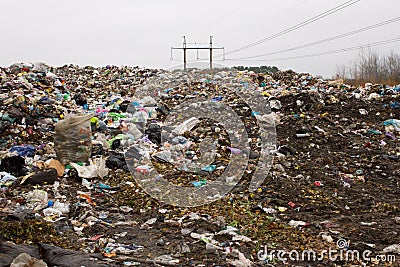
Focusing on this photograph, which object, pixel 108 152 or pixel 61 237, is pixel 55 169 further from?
pixel 61 237

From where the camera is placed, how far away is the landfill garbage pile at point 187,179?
2.96 m

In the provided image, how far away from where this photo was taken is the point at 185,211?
12.2 ft

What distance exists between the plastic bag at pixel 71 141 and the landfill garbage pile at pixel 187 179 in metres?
0.01

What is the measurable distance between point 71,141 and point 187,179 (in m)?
1.35

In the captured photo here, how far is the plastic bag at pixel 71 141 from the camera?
182 inches

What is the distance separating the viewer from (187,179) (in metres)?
4.55

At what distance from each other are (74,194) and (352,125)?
455cm

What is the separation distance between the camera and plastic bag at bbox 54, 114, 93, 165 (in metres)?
4.61

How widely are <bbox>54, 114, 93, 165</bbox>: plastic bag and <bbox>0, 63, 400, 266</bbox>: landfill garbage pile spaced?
1 cm

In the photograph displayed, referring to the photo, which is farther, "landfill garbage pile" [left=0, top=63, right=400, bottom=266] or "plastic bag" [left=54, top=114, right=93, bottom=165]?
"plastic bag" [left=54, top=114, right=93, bottom=165]

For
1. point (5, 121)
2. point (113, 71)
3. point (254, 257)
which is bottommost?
point (254, 257)

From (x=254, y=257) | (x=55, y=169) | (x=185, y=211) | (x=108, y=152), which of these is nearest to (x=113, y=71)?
(x=108, y=152)

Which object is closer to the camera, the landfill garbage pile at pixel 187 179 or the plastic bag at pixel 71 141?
the landfill garbage pile at pixel 187 179

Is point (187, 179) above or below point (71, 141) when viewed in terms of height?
below
